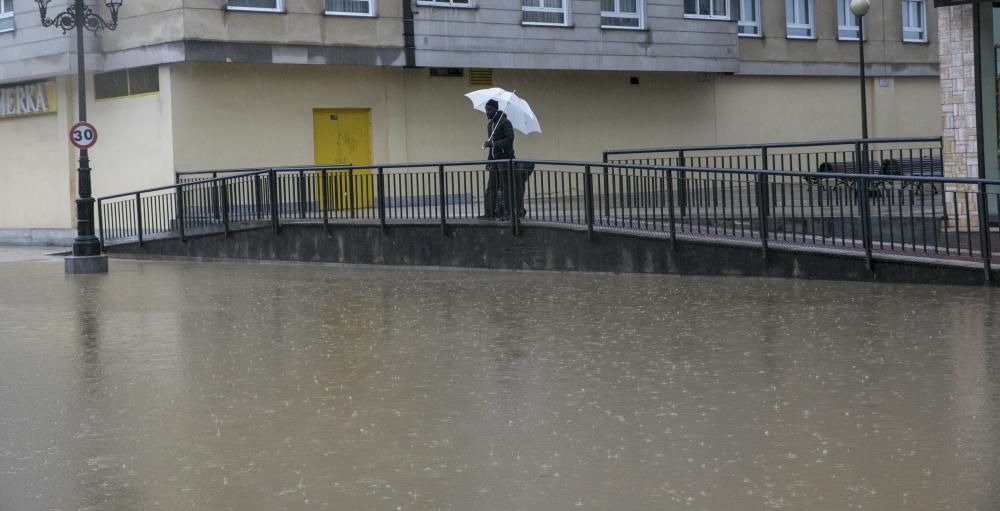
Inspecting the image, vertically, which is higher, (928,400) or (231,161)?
(231,161)

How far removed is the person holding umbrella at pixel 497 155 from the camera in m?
20.2

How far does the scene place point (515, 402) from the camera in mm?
8789

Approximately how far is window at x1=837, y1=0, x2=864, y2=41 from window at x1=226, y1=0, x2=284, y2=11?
16369 mm

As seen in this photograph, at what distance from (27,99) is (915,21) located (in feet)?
74.8

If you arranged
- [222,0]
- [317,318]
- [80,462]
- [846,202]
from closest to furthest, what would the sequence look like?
[80,462] < [317,318] < [846,202] < [222,0]

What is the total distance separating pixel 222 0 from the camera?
1135 inches

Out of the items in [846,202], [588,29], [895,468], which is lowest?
[895,468]

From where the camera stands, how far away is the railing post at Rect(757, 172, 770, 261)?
17.1 m

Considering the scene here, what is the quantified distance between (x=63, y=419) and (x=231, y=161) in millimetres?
21941

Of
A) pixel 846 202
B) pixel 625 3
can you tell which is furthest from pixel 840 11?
pixel 846 202

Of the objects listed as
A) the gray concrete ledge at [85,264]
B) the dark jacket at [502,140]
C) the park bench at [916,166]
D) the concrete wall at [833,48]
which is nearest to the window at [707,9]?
the concrete wall at [833,48]

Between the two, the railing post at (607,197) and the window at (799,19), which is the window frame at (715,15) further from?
the railing post at (607,197)

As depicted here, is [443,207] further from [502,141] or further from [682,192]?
[682,192]

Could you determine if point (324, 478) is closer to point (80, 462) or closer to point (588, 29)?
point (80, 462)
